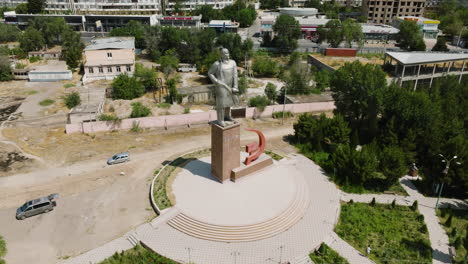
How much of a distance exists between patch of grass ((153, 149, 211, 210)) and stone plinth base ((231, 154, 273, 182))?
6014mm

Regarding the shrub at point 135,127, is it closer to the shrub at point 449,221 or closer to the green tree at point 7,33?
the shrub at point 449,221

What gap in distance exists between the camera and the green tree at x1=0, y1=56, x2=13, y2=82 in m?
57.3

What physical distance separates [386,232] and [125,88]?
127 ft

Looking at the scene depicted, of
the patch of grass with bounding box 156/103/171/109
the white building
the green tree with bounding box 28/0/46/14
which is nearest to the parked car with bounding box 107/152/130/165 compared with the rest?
the patch of grass with bounding box 156/103/171/109

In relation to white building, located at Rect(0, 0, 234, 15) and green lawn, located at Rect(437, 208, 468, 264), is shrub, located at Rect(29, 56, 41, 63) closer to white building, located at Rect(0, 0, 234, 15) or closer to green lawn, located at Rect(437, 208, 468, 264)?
white building, located at Rect(0, 0, 234, 15)

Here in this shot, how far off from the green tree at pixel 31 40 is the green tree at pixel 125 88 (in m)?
38.3

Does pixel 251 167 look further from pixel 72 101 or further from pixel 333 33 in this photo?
pixel 333 33

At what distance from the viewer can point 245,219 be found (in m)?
24.8

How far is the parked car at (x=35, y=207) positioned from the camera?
85.3 ft

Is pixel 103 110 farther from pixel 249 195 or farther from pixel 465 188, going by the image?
pixel 465 188

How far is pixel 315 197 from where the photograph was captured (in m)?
28.9

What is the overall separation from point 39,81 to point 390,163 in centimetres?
5701

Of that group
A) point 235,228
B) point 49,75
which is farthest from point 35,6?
point 235,228

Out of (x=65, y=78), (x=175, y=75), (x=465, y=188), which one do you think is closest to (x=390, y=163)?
(x=465, y=188)
